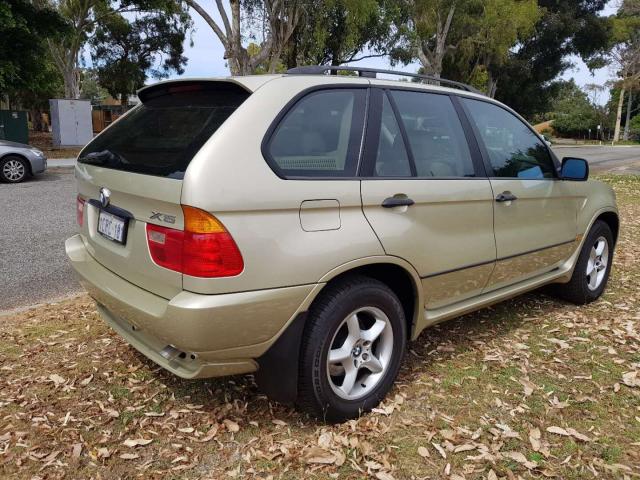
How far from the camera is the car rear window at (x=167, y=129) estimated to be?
2477 mm

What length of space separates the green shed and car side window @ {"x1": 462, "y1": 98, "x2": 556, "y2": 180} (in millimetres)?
20966

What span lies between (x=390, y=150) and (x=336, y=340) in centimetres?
108

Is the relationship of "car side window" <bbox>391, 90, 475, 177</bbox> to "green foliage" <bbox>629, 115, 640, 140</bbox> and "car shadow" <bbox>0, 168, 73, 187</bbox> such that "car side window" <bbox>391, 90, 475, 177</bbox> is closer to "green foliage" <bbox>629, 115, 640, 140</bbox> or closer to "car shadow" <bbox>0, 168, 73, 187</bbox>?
"car shadow" <bbox>0, 168, 73, 187</bbox>

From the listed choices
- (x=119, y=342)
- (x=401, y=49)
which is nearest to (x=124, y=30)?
(x=401, y=49)

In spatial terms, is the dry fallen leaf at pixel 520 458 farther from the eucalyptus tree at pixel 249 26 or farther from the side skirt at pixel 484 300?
the eucalyptus tree at pixel 249 26

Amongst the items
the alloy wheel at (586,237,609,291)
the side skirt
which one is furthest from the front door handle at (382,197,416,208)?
the alloy wheel at (586,237,609,291)

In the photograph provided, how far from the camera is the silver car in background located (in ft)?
37.6

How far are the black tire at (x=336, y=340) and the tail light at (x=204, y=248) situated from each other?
523mm

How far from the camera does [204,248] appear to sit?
2.26 meters

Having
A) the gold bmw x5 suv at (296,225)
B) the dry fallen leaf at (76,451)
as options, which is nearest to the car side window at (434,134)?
the gold bmw x5 suv at (296,225)

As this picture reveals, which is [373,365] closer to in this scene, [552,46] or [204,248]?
[204,248]

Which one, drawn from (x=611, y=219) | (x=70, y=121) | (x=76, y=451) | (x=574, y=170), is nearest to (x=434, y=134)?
(x=574, y=170)

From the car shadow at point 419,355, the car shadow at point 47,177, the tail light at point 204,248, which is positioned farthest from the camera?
the car shadow at point 47,177

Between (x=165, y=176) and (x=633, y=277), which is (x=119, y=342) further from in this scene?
(x=633, y=277)
